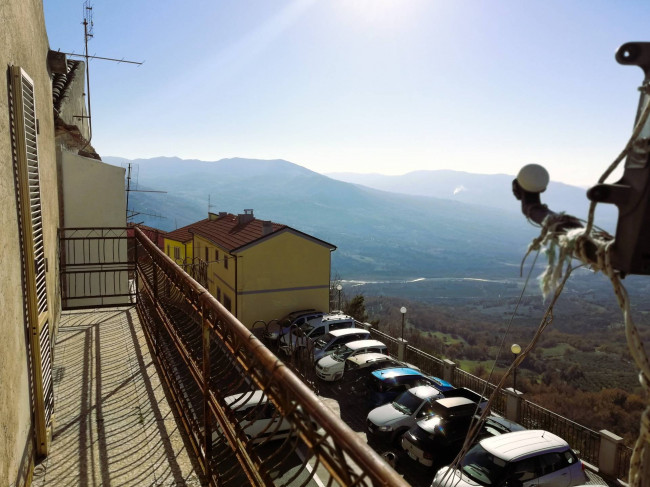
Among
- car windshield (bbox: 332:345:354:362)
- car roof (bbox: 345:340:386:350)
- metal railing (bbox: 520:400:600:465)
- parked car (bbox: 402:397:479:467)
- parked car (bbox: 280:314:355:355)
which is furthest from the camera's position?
parked car (bbox: 280:314:355:355)

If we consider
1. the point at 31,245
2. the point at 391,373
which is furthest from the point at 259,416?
the point at 391,373

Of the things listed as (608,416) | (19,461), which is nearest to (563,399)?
(608,416)

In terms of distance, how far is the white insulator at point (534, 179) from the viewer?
4.06ft

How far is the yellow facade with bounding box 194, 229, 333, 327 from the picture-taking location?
19.9 metres

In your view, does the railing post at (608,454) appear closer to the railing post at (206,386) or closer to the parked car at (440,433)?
the parked car at (440,433)

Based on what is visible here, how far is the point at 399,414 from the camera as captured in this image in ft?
36.5

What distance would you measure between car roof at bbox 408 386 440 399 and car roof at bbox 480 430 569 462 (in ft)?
9.51

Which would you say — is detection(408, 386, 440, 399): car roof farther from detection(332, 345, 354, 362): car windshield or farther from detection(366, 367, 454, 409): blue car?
detection(332, 345, 354, 362): car windshield

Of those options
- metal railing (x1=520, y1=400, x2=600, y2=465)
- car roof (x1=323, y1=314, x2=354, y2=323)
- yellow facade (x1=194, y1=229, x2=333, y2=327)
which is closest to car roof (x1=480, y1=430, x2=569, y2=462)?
metal railing (x1=520, y1=400, x2=600, y2=465)

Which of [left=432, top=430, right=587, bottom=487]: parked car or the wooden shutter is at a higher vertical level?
the wooden shutter

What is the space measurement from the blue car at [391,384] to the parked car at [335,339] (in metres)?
3.05

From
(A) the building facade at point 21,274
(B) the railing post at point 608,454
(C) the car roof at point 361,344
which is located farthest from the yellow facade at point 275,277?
(A) the building facade at point 21,274

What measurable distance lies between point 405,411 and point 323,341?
617 centimetres

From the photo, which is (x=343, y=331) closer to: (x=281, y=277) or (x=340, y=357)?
(x=340, y=357)
